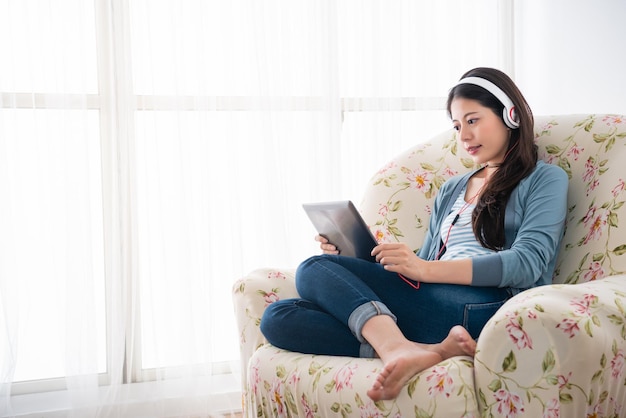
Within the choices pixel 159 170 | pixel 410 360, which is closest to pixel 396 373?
pixel 410 360

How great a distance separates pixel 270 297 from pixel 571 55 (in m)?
1.50

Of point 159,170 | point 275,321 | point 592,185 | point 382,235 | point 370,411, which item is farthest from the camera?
point 159,170

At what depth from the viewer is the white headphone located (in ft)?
5.72

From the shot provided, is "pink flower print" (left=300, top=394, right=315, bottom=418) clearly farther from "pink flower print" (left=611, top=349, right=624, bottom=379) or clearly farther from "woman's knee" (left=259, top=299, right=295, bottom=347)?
"pink flower print" (left=611, top=349, right=624, bottom=379)

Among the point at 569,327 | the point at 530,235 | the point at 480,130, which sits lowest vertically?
the point at 569,327

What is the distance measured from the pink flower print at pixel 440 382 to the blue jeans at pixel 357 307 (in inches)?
8.0

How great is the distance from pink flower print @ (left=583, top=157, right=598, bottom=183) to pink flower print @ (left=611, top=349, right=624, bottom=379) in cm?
63

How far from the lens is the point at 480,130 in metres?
1.78

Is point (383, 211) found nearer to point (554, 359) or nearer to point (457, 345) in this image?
point (457, 345)

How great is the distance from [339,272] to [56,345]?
4.40 feet

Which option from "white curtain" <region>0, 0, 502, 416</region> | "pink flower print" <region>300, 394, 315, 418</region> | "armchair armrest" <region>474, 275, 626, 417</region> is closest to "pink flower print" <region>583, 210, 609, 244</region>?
"armchair armrest" <region>474, 275, 626, 417</region>

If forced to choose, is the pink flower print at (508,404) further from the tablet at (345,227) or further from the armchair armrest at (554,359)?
the tablet at (345,227)

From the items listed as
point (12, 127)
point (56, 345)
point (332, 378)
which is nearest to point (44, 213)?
point (12, 127)

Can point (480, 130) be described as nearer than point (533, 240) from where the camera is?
No
